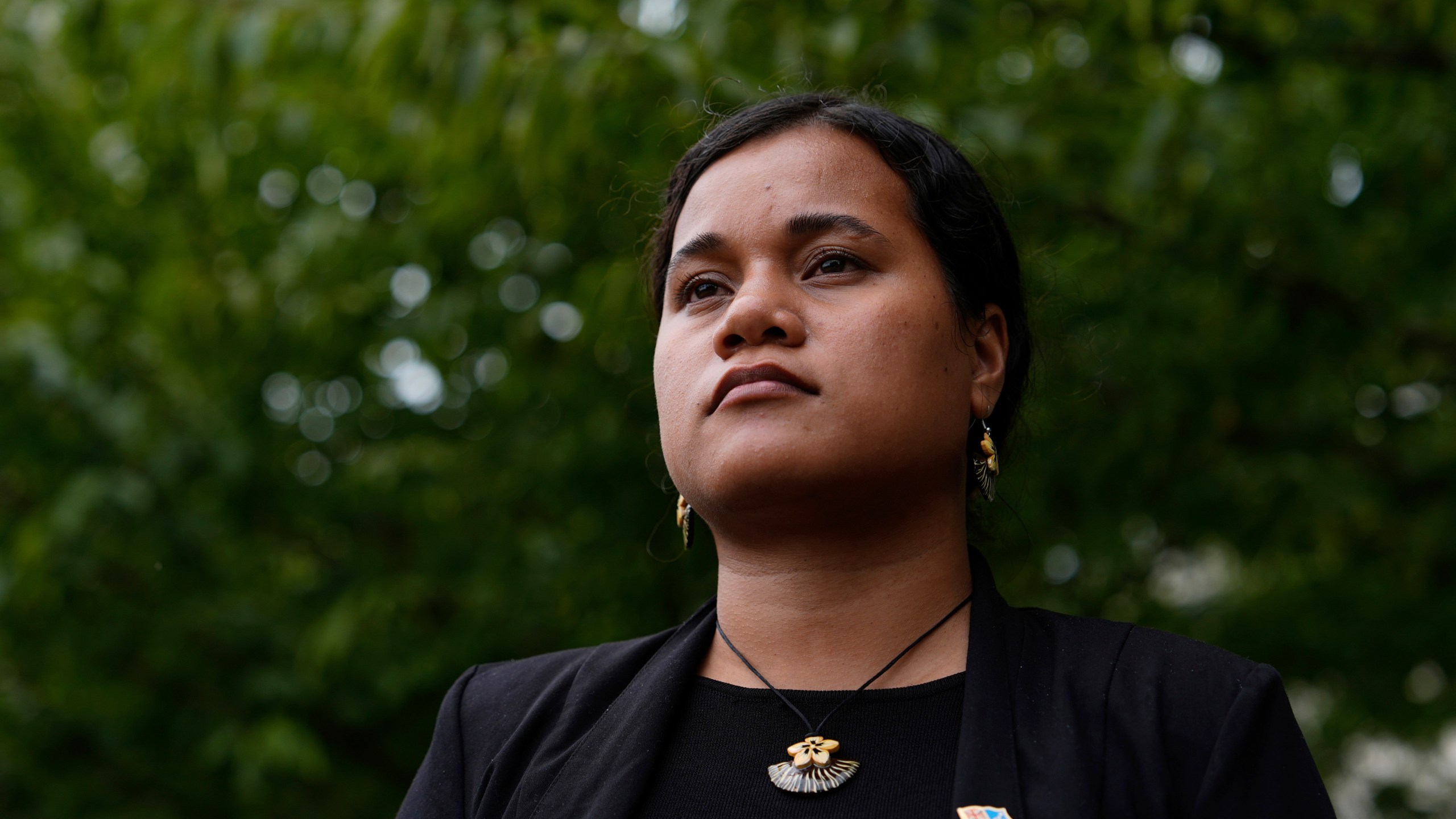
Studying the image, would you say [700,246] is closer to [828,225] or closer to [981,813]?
[828,225]

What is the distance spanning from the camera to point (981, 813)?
1416mm

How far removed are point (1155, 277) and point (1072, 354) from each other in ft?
1.02

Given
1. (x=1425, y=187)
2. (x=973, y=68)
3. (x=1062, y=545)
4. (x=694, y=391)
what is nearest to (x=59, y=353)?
(x=694, y=391)

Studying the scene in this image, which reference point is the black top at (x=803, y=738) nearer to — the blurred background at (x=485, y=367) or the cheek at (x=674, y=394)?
the cheek at (x=674, y=394)

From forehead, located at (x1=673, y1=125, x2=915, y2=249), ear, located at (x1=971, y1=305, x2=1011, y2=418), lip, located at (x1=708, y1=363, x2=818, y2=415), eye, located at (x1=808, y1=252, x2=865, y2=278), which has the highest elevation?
forehead, located at (x1=673, y1=125, x2=915, y2=249)

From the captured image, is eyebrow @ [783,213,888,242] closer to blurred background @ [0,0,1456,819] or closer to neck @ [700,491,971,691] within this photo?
neck @ [700,491,971,691]

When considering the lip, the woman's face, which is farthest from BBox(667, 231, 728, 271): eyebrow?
the lip

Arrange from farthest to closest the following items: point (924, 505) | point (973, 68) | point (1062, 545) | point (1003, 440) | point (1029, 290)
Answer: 1. point (1062, 545)
2. point (973, 68)
3. point (1029, 290)
4. point (1003, 440)
5. point (924, 505)

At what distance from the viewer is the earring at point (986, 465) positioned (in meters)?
1.92

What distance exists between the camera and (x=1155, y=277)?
3182 millimetres

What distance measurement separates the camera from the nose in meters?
1.68

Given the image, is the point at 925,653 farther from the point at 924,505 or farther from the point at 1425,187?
the point at 1425,187

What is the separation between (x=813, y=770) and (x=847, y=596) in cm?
27

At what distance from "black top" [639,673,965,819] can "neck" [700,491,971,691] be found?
4 centimetres
